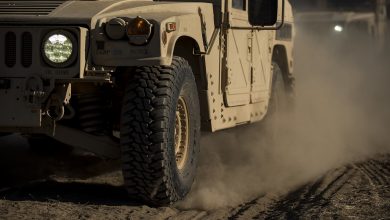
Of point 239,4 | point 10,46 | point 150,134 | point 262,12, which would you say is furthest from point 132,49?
point 239,4

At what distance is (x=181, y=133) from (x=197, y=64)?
0.70 metres

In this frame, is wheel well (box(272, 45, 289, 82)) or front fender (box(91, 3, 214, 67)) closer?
front fender (box(91, 3, 214, 67))

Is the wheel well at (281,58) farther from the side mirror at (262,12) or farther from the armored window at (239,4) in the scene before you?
the side mirror at (262,12)

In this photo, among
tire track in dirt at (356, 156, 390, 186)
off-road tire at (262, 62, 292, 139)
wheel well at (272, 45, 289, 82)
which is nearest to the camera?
tire track in dirt at (356, 156, 390, 186)

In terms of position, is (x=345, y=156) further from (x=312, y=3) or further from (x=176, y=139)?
(x=312, y=3)

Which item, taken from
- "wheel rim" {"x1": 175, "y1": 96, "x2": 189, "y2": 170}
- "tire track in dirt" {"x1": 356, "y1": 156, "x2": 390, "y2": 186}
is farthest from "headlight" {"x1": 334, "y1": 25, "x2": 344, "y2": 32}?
"wheel rim" {"x1": 175, "y1": 96, "x2": 189, "y2": 170}

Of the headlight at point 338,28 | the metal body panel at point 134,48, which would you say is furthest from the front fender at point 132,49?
the headlight at point 338,28

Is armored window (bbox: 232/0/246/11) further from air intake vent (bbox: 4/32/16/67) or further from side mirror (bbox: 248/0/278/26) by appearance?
air intake vent (bbox: 4/32/16/67)

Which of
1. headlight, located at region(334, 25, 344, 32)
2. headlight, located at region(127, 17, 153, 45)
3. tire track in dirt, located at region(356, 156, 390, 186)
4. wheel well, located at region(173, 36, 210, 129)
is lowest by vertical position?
tire track in dirt, located at region(356, 156, 390, 186)

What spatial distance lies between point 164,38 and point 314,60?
11129mm

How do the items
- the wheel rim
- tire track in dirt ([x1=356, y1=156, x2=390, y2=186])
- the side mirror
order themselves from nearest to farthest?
1. the wheel rim
2. the side mirror
3. tire track in dirt ([x1=356, y1=156, x2=390, y2=186])

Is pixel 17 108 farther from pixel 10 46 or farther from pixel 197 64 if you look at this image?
pixel 197 64

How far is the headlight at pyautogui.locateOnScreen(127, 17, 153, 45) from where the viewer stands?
5164 mm

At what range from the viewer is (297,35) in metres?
20.1
